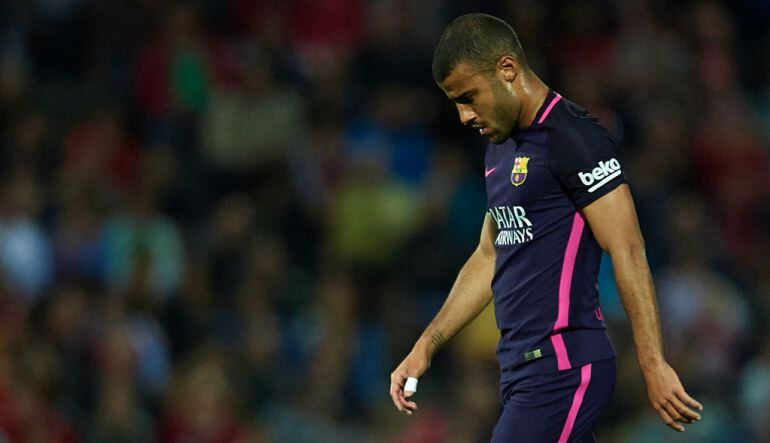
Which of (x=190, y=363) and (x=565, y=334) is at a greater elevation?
(x=565, y=334)

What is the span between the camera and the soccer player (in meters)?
4.57

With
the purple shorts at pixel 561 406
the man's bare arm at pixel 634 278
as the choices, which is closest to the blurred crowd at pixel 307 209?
the purple shorts at pixel 561 406

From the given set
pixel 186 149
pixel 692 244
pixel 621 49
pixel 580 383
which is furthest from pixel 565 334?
pixel 621 49

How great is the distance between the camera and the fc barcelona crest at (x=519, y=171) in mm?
4695

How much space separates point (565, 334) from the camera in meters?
4.66

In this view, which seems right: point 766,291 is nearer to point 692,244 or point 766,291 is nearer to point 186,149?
point 692,244

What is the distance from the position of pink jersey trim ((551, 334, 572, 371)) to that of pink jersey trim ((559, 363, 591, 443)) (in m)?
0.06

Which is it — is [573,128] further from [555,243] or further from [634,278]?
[634,278]

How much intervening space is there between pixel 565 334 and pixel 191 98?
717 centimetres

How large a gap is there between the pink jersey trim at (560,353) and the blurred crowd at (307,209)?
4013mm

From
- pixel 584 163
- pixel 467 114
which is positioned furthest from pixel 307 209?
pixel 584 163

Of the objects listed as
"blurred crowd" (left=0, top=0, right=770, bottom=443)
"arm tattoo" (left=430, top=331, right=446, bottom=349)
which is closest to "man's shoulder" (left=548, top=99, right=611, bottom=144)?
"arm tattoo" (left=430, top=331, right=446, bottom=349)

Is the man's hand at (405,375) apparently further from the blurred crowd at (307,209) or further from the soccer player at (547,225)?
the blurred crowd at (307,209)

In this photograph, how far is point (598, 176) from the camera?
4.54 m
